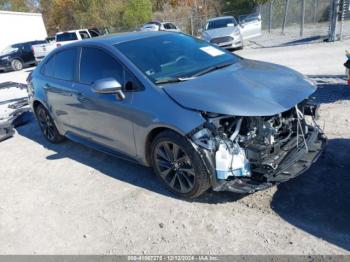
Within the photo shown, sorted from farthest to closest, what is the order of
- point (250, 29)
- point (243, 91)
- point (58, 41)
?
point (58, 41)
point (250, 29)
point (243, 91)

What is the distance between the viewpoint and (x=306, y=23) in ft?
79.1

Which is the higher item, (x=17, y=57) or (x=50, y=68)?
(x=50, y=68)

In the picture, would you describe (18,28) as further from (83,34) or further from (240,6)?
(240,6)

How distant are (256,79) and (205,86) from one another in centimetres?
61

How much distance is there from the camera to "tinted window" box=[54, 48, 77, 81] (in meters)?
5.02

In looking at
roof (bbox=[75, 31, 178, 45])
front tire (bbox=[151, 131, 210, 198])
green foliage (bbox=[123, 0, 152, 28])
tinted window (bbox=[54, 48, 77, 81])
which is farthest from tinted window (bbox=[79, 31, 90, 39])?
front tire (bbox=[151, 131, 210, 198])

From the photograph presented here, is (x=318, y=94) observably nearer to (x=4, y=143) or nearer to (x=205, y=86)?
(x=205, y=86)

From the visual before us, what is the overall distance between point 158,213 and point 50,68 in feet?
10.8

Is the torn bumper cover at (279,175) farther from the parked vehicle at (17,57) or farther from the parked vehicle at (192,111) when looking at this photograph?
the parked vehicle at (17,57)

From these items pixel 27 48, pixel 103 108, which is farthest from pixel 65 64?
pixel 27 48

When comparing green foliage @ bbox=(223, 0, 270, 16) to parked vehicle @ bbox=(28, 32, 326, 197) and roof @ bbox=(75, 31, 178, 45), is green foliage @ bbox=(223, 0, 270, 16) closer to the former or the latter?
roof @ bbox=(75, 31, 178, 45)

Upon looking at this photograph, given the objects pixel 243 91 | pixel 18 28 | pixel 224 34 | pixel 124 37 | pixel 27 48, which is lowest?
pixel 27 48

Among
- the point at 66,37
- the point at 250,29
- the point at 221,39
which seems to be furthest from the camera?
the point at 66,37

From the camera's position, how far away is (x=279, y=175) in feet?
11.3
